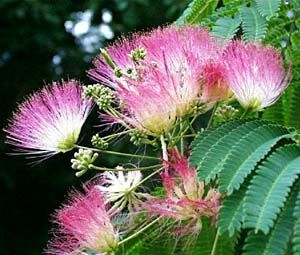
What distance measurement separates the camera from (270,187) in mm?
1183

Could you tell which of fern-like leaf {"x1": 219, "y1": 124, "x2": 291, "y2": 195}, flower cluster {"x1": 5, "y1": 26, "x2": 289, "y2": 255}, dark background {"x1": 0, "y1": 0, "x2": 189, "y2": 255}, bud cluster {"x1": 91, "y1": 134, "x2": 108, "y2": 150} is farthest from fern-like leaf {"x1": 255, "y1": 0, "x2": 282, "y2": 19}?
dark background {"x1": 0, "y1": 0, "x2": 189, "y2": 255}

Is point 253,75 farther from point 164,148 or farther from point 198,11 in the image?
point 198,11

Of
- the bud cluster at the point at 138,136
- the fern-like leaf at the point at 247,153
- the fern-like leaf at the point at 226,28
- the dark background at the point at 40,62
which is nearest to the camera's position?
the fern-like leaf at the point at 247,153

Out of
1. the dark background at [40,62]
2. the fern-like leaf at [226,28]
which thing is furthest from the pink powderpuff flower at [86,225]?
the dark background at [40,62]

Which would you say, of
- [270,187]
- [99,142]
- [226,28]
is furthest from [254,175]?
[226,28]

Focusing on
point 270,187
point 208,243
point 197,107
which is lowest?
point 208,243

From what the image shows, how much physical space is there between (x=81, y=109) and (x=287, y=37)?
1.72ft

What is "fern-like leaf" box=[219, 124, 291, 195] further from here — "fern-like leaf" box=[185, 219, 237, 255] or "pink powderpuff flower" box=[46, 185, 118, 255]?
"pink powderpuff flower" box=[46, 185, 118, 255]

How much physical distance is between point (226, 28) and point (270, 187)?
1.72 ft

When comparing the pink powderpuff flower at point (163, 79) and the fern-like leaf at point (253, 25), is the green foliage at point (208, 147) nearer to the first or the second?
the pink powderpuff flower at point (163, 79)

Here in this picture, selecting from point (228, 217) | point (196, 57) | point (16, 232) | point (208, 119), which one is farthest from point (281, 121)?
point (16, 232)

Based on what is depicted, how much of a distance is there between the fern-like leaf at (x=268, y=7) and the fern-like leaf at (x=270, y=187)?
0.50 metres

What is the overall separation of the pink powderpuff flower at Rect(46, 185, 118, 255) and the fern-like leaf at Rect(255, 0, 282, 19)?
0.59m

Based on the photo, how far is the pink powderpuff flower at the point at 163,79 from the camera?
4.20 feet
